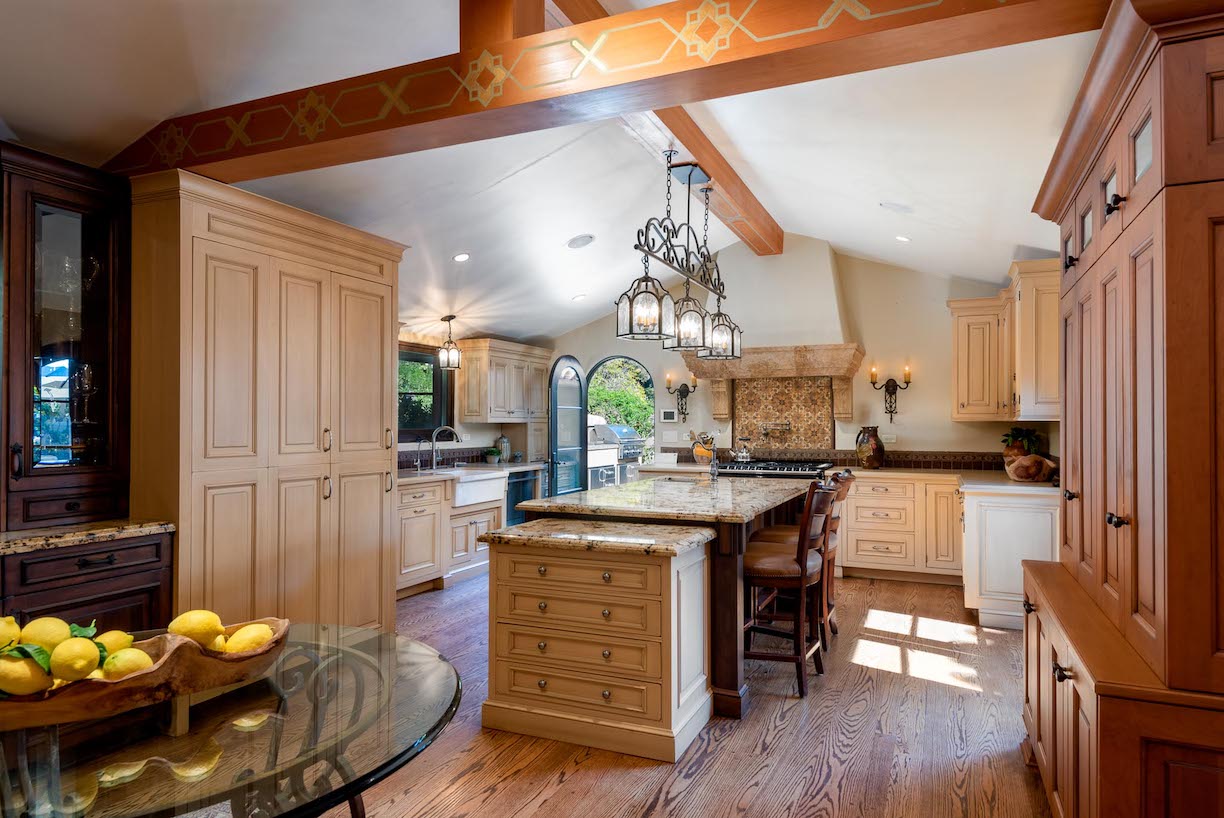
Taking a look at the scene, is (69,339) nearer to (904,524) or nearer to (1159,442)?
(1159,442)

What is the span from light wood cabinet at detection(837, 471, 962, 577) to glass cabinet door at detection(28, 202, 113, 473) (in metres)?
5.32

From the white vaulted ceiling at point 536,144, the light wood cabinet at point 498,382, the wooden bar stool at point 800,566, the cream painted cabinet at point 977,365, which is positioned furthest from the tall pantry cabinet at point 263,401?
the cream painted cabinet at point 977,365

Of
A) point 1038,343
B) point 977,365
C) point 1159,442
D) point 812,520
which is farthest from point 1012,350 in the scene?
point 1159,442

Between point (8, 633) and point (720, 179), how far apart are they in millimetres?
4313

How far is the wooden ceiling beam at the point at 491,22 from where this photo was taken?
2508mm

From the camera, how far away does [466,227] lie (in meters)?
4.99

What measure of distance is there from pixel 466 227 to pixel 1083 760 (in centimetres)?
453

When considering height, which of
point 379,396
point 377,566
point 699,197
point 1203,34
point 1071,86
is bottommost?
point 377,566

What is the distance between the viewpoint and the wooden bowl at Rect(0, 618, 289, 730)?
122cm

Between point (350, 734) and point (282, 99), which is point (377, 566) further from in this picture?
point (350, 734)

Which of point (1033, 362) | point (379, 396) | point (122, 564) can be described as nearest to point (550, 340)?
point (379, 396)

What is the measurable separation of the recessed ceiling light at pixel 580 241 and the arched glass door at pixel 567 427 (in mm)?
2240

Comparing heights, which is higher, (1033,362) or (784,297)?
(784,297)

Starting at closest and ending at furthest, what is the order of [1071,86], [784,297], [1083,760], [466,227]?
[1083,760]
[1071,86]
[466,227]
[784,297]
